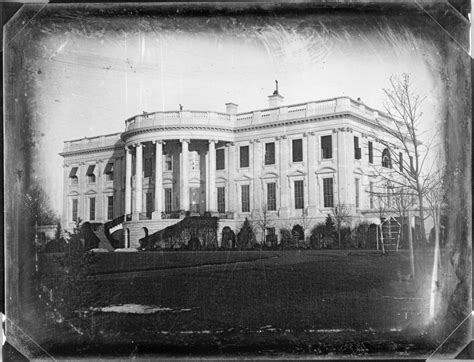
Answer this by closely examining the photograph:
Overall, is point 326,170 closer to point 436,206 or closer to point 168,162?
point 436,206

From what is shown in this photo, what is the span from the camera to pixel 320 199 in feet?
23.4

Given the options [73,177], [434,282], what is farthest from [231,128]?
[434,282]

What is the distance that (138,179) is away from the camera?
24.5 feet

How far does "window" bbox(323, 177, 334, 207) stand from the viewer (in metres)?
7.13

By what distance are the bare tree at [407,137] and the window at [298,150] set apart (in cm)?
104

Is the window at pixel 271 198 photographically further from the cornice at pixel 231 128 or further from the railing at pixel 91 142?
the railing at pixel 91 142

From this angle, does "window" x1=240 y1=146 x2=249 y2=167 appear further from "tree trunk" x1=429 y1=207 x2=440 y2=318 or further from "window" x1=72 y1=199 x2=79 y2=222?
"tree trunk" x1=429 y1=207 x2=440 y2=318

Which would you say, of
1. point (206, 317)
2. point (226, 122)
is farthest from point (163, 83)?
point (206, 317)

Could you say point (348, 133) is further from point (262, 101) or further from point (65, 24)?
point (65, 24)

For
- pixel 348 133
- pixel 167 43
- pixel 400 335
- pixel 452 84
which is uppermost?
pixel 167 43

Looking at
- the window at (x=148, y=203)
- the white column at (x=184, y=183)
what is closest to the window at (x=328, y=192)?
the white column at (x=184, y=183)

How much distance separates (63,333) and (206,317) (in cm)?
174

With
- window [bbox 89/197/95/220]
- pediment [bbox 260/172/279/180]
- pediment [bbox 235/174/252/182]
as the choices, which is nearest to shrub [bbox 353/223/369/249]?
pediment [bbox 260/172/279/180]

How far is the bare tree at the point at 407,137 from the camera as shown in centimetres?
696
